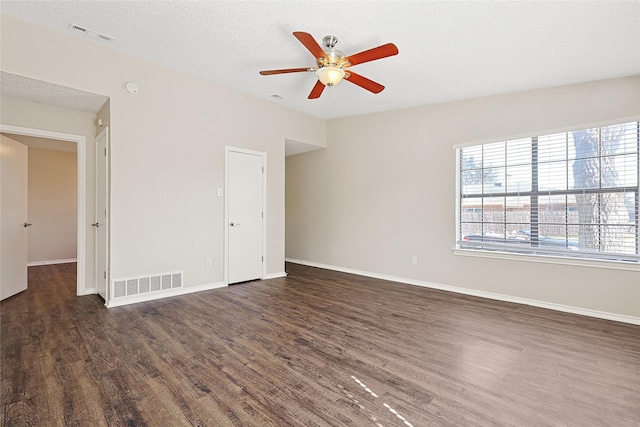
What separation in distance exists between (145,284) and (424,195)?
4.11 meters

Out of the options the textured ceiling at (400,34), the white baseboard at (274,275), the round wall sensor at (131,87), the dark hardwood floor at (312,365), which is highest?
the textured ceiling at (400,34)

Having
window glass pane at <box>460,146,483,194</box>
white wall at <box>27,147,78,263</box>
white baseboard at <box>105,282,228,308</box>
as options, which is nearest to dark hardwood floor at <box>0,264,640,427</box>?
white baseboard at <box>105,282,228,308</box>

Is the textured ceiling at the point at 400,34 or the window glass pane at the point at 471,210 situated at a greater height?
the textured ceiling at the point at 400,34

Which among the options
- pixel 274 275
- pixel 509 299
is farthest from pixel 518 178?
pixel 274 275

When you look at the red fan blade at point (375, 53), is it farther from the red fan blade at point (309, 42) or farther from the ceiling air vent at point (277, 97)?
the ceiling air vent at point (277, 97)

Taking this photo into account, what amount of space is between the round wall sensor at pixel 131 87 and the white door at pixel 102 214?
53 cm

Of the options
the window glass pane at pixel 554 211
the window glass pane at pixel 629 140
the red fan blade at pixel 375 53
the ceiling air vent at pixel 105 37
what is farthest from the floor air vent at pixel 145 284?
the window glass pane at pixel 629 140

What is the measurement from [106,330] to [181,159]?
2200 mm

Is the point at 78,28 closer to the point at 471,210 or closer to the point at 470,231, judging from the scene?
the point at 471,210

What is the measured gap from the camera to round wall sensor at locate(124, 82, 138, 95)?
3.57m

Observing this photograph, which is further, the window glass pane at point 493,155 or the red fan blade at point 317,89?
the window glass pane at point 493,155

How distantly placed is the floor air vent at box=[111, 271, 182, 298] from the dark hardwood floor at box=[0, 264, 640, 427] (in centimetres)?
19

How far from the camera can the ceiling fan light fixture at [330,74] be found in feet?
9.41

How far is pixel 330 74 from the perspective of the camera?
290 centimetres
